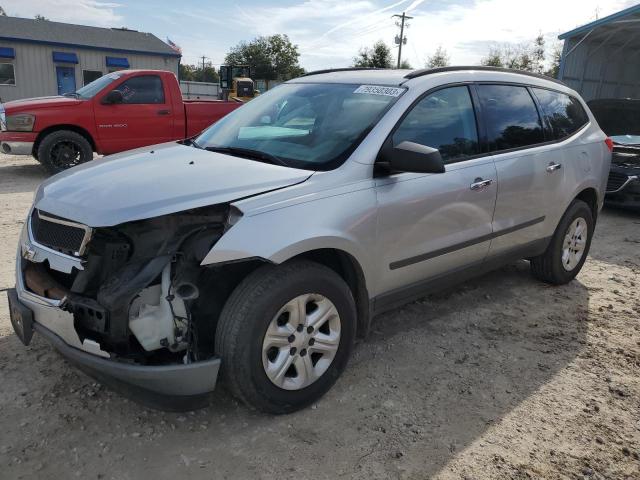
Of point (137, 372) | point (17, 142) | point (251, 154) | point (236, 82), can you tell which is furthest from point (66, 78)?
point (137, 372)

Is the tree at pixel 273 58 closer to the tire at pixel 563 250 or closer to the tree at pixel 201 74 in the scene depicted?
the tree at pixel 201 74

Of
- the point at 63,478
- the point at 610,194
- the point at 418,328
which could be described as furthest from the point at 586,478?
the point at 610,194

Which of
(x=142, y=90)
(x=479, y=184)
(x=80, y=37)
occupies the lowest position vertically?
(x=479, y=184)

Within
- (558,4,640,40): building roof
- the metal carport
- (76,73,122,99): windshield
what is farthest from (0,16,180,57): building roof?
(558,4,640,40): building roof

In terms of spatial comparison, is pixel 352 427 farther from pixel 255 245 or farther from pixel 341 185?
pixel 341 185

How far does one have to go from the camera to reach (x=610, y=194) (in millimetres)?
7969

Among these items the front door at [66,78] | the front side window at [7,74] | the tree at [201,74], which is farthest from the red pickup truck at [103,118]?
the tree at [201,74]

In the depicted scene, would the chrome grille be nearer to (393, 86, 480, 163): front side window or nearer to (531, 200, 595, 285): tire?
(393, 86, 480, 163): front side window

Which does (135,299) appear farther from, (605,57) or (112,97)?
(605,57)

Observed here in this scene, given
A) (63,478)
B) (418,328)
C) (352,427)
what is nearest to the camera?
(63,478)

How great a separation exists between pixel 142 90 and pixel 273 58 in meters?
52.9

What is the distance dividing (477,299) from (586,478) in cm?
211

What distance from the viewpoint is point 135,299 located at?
2.48 m

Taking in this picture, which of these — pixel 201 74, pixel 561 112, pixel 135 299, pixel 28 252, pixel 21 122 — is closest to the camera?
pixel 135 299
